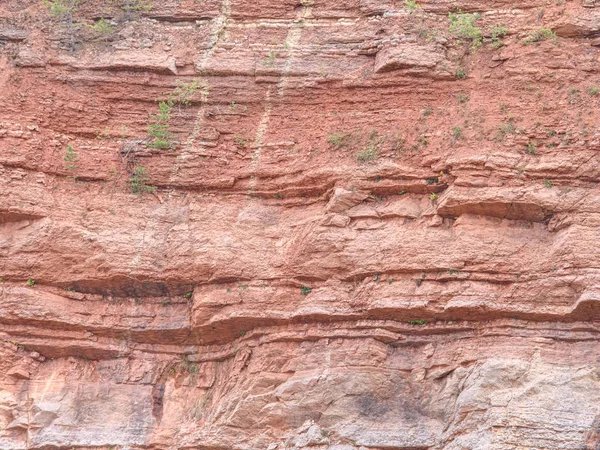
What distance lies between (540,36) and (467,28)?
42.0 inches

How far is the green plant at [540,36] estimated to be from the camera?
14.5m

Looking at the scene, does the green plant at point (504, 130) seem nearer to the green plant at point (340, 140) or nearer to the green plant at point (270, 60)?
the green plant at point (340, 140)

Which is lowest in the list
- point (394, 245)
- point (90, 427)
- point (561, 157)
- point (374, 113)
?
point (90, 427)

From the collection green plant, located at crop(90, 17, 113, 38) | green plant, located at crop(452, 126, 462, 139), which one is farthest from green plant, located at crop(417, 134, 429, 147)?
green plant, located at crop(90, 17, 113, 38)

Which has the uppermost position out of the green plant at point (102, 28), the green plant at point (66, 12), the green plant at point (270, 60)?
the green plant at point (66, 12)

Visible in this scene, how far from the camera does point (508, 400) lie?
11523mm

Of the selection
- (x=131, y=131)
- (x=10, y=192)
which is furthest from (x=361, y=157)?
(x=10, y=192)

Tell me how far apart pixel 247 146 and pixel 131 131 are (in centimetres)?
175

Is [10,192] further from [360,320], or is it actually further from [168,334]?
[360,320]

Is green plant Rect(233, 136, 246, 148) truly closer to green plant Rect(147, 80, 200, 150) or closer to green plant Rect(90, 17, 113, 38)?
green plant Rect(147, 80, 200, 150)

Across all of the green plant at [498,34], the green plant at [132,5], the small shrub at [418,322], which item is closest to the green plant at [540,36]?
the green plant at [498,34]

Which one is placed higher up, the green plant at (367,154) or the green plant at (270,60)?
the green plant at (270,60)

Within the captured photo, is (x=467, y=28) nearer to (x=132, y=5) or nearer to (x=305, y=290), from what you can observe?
(x=305, y=290)

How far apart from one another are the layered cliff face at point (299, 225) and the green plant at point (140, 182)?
31mm
